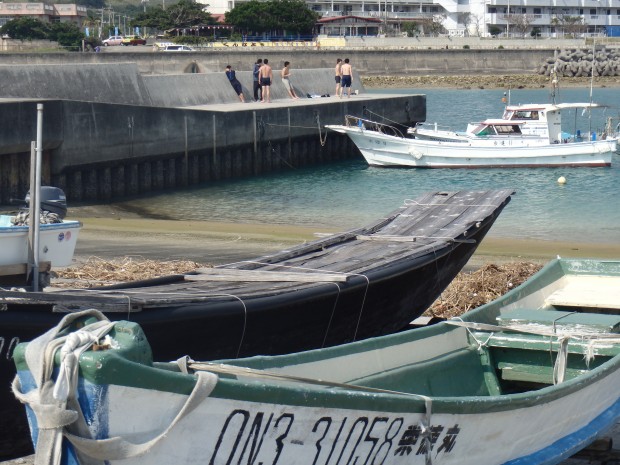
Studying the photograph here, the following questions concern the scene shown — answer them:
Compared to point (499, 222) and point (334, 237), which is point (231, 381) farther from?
point (499, 222)

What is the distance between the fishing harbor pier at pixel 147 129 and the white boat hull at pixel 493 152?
75.9 inches

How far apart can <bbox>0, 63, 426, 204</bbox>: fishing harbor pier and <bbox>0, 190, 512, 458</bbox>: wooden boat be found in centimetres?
1139

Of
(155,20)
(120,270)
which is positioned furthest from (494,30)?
(120,270)

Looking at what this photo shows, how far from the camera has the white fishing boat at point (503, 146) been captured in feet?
109

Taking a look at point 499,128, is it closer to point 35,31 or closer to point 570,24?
A: point 35,31

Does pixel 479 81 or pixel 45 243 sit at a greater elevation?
pixel 479 81

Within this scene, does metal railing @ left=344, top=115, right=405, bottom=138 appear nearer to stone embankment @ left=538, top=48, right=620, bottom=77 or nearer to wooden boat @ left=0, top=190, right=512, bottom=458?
wooden boat @ left=0, top=190, right=512, bottom=458

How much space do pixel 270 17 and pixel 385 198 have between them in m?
77.9

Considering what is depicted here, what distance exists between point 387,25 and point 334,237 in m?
115

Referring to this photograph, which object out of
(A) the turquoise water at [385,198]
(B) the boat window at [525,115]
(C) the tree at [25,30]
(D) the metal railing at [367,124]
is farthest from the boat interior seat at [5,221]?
(C) the tree at [25,30]

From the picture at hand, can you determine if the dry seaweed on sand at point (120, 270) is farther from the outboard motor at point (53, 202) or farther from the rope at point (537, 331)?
the rope at point (537, 331)

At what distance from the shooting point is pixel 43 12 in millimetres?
135000

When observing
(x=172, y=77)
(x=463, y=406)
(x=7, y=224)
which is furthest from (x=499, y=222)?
(x=463, y=406)

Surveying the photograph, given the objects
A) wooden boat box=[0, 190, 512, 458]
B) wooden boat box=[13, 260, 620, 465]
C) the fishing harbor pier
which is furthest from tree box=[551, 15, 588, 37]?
wooden boat box=[13, 260, 620, 465]
